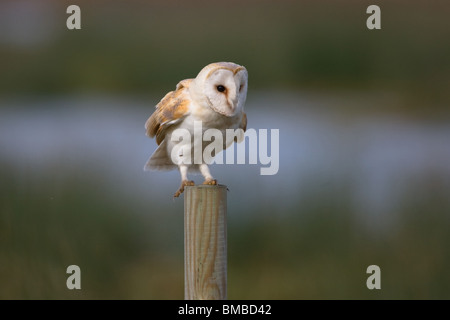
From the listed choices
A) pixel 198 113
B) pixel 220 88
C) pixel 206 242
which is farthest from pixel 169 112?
pixel 206 242

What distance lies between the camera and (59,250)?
3.46 m

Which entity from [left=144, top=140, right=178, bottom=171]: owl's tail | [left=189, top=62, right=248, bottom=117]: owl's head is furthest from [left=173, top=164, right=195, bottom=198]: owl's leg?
[left=189, top=62, right=248, bottom=117]: owl's head

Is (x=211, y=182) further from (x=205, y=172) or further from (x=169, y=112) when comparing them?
(x=169, y=112)

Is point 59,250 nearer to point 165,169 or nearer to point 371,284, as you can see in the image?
point 165,169

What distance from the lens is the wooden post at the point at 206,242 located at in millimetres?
1539

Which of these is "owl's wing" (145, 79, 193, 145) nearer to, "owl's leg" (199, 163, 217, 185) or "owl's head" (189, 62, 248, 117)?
"owl's head" (189, 62, 248, 117)

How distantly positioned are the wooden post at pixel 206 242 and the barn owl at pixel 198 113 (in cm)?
29

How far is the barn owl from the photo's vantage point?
177 centimetres

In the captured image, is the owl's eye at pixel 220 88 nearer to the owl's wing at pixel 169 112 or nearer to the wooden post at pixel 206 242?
the owl's wing at pixel 169 112

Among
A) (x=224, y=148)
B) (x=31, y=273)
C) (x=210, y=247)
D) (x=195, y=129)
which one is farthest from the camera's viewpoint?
(x=31, y=273)

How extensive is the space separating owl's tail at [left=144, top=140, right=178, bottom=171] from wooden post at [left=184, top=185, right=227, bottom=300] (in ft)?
1.76
